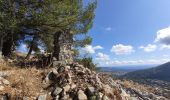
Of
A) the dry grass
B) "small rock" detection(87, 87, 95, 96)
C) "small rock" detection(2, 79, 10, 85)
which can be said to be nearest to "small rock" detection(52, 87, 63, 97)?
the dry grass

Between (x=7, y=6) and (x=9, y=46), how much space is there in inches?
259

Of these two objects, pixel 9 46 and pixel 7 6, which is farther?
pixel 9 46

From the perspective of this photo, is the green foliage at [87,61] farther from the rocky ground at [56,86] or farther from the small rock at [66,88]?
the small rock at [66,88]

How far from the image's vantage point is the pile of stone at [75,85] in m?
11.8

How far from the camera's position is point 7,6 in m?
24.7

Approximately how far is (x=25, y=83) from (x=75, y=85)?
2320 mm

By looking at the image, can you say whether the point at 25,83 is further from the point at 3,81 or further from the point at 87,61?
the point at 87,61

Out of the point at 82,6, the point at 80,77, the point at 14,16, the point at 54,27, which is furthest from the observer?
the point at 82,6

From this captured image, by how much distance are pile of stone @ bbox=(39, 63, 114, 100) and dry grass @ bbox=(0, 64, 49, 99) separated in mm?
447

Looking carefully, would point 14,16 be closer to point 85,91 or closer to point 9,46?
point 9,46

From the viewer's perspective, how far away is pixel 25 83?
12477 mm

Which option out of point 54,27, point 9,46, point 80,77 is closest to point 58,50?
point 54,27

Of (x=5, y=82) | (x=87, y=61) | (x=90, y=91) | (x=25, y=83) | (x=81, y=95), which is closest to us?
(x=81, y=95)

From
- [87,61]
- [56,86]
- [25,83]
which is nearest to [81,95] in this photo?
[56,86]
